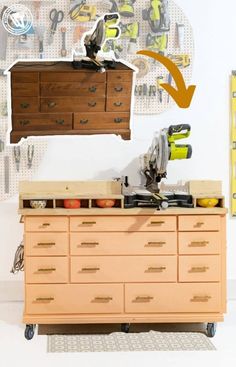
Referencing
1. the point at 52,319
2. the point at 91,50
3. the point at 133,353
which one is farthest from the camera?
the point at 91,50

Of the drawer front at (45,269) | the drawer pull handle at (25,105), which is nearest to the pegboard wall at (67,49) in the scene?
the drawer pull handle at (25,105)

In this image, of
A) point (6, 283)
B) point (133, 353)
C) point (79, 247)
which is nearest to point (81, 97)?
point (79, 247)

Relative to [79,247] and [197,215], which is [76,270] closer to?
[79,247]

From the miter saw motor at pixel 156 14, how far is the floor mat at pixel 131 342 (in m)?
2.04

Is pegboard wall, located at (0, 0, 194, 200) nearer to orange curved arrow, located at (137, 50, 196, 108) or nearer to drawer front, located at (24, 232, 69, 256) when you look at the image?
orange curved arrow, located at (137, 50, 196, 108)

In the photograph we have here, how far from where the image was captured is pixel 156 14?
4.35 meters

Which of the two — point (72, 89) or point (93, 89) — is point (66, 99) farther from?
point (93, 89)

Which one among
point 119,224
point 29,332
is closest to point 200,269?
point 119,224

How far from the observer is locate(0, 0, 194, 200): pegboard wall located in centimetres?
432

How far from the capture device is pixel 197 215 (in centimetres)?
387

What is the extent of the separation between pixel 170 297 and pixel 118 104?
135 cm

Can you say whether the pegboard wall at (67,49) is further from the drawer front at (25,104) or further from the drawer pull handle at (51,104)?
the drawer pull handle at (51,104)

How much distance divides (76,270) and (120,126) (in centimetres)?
109

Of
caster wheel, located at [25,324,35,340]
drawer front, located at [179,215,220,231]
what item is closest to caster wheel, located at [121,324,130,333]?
caster wheel, located at [25,324,35,340]
